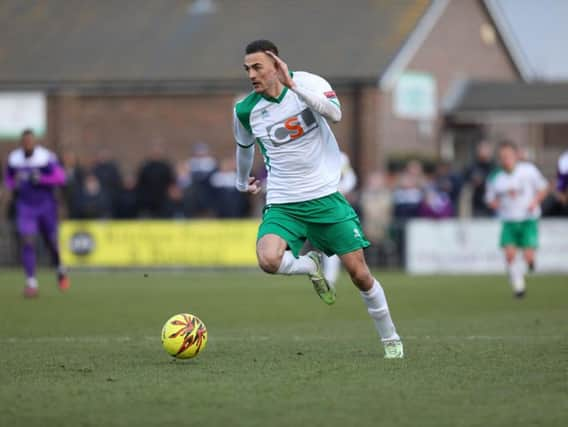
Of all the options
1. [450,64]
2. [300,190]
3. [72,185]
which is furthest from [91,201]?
[300,190]

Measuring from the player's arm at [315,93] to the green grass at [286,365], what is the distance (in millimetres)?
1933

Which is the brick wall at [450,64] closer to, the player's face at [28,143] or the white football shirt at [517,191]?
the white football shirt at [517,191]

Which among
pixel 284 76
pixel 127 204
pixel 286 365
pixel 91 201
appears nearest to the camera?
pixel 284 76

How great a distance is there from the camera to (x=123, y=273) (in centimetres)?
2736

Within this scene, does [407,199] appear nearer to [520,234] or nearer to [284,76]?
[520,234]

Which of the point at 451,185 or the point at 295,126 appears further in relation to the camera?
the point at 451,185

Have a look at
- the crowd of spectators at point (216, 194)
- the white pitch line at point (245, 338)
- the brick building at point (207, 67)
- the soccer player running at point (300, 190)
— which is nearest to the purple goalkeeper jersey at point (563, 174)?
the white pitch line at point (245, 338)

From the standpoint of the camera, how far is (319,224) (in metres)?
10.1

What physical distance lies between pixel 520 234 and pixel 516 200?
0.53 metres

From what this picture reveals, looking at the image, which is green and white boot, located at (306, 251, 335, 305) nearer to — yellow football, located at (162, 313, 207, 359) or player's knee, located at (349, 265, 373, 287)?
player's knee, located at (349, 265, 373, 287)

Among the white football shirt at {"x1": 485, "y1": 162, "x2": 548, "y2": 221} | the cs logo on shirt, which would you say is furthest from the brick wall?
the cs logo on shirt

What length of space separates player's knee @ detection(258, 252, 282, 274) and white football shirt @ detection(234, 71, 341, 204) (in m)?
0.53

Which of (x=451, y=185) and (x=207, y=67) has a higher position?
(x=207, y=67)

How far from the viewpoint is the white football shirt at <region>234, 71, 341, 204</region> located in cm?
1001
